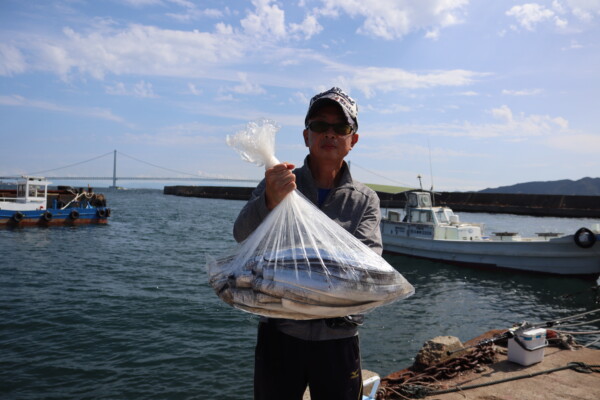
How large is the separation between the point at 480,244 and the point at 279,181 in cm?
1949

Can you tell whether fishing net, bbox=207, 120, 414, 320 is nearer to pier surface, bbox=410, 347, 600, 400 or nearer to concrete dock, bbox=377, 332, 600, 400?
concrete dock, bbox=377, 332, 600, 400


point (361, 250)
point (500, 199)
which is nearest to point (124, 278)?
point (361, 250)

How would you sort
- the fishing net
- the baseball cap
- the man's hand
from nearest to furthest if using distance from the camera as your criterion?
the fishing net < the man's hand < the baseball cap

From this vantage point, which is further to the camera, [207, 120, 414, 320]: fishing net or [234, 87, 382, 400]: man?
[234, 87, 382, 400]: man

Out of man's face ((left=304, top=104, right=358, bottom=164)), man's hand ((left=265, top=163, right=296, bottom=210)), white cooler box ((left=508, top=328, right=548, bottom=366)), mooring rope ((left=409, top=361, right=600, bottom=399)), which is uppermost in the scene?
man's face ((left=304, top=104, right=358, bottom=164))

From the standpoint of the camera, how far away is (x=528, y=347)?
539 cm

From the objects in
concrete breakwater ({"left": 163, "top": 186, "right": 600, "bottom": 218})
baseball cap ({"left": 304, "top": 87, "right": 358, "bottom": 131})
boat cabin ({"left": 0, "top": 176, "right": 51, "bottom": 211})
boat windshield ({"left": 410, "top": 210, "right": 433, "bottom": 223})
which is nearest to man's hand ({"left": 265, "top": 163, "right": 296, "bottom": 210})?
baseball cap ({"left": 304, "top": 87, "right": 358, "bottom": 131})

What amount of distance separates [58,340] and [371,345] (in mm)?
7075

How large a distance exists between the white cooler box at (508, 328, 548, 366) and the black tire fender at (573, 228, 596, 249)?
48.0 ft

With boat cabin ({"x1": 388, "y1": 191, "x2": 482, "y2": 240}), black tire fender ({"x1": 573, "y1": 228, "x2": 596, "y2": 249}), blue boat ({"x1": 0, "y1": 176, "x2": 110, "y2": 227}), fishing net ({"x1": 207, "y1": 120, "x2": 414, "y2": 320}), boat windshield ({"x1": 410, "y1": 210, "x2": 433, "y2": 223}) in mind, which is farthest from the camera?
blue boat ({"x1": 0, "y1": 176, "x2": 110, "y2": 227})

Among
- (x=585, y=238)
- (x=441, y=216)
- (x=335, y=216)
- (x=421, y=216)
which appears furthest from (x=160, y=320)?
(x=585, y=238)

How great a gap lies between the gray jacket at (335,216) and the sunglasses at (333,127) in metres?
0.24

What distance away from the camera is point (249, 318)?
11.2 meters

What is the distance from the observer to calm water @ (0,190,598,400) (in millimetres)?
7316
